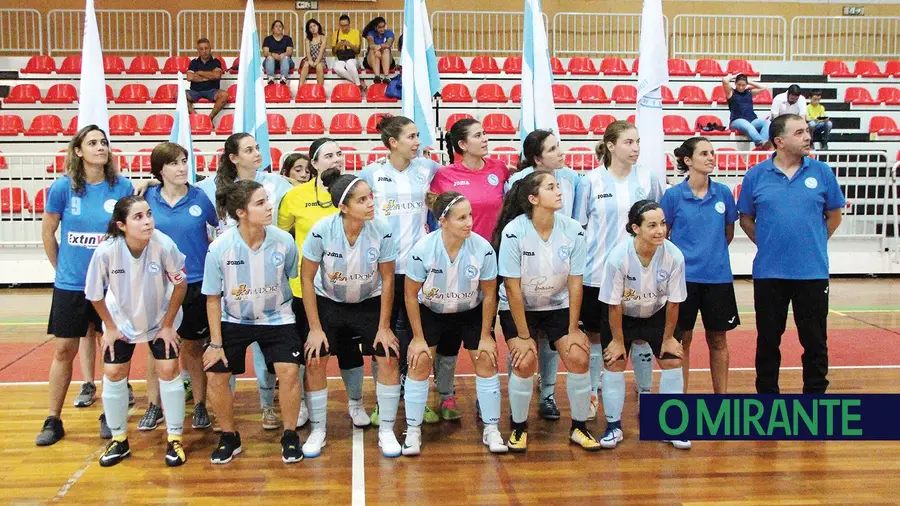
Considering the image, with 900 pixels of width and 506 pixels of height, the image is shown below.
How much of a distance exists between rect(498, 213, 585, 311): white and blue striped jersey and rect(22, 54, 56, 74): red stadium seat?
1432 cm

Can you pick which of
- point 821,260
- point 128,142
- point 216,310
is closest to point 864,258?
point 821,260

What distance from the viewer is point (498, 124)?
1528cm

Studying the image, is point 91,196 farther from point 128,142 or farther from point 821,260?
point 128,142

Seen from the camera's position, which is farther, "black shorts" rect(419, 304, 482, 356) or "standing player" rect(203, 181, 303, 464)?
"black shorts" rect(419, 304, 482, 356)

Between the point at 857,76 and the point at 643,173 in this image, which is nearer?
the point at 643,173

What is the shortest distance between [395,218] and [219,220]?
1.19 meters

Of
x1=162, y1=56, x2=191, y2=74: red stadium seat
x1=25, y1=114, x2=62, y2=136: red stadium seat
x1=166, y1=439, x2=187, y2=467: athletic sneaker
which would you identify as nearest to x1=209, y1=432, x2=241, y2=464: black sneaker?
x1=166, y1=439, x2=187, y2=467: athletic sneaker

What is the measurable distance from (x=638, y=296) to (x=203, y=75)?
41.2 feet

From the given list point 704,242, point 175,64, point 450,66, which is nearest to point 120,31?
point 175,64

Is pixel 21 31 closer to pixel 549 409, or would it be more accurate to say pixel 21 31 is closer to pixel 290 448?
pixel 290 448

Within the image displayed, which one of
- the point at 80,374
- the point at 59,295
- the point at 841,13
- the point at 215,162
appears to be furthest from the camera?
the point at 841,13

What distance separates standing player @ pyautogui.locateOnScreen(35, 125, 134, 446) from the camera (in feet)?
16.8

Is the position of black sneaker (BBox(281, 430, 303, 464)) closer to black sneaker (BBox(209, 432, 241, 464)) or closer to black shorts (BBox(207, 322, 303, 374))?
black sneaker (BBox(209, 432, 241, 464))

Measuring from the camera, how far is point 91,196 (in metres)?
5.18
